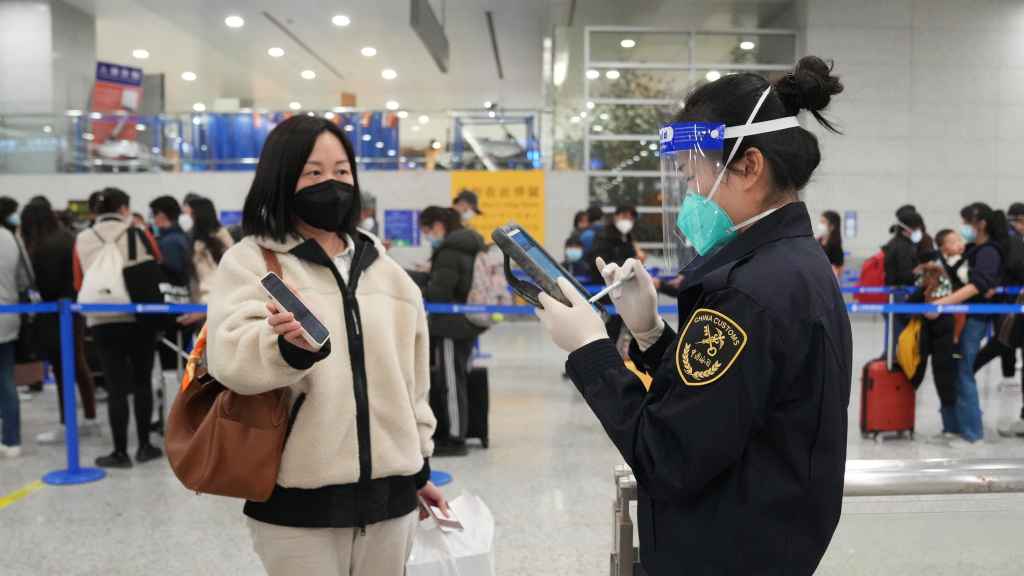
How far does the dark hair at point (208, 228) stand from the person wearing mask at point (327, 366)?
4.04 meters

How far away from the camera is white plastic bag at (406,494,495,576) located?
7.27 ft

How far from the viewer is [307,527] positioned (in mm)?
1955

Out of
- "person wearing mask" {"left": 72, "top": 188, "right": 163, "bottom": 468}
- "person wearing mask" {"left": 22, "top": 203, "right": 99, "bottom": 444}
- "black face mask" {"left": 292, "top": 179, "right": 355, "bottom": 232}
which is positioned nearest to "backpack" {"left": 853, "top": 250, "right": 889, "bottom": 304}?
"person wearing mask" {"left": 72, "top": 188, "right": 163, "bottom": 468}

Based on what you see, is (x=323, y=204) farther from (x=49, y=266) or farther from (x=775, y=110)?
(x=49, y=266)

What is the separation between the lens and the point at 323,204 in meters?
2.09

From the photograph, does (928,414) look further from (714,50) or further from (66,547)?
(714,50)

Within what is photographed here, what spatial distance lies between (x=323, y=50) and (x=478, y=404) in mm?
14831

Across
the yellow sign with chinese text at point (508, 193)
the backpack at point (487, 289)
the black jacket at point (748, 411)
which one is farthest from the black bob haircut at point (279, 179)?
the yellow sign with chinese text at point (508, 193)

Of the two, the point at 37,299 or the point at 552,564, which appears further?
the point at 37,299

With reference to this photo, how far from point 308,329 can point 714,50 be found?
45.1ft

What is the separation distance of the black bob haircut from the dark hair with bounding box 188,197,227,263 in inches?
159

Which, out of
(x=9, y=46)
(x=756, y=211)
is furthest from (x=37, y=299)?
(x=9, y=46)

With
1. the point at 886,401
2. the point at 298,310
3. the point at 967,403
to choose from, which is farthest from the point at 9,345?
the point at 967,403

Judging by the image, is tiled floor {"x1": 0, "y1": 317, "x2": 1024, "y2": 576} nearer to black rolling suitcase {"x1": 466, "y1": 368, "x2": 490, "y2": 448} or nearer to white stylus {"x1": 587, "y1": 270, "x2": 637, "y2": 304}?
black rolling suitcase {"x1": 466, "y1": 368, "x2": 490, "y2": 448}
